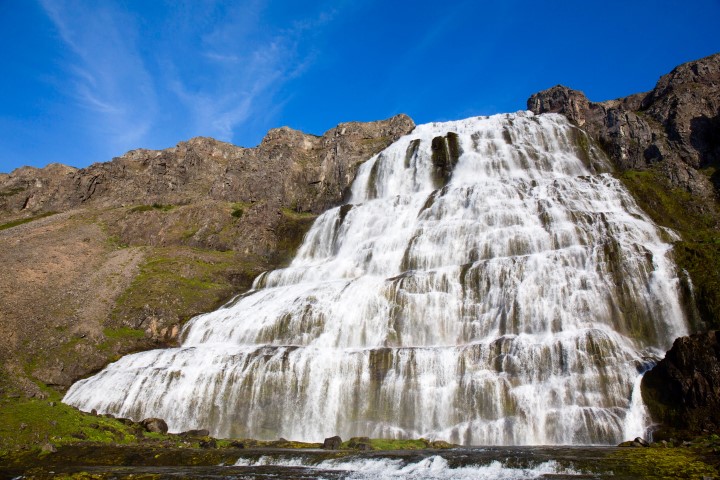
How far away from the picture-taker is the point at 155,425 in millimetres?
26781

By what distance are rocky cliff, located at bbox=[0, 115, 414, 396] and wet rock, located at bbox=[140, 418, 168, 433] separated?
794cm

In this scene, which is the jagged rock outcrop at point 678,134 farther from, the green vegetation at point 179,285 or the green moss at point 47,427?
the green moss at point 47,427

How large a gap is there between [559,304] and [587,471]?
53.8 ft

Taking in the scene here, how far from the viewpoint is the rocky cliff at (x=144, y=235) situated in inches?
1549

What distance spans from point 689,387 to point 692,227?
23.3 m

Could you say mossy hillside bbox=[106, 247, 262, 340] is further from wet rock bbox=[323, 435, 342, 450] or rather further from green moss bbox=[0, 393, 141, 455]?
wet rock bbox=[323, 435, 342, 450]

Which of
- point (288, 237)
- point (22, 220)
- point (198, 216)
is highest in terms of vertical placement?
point (22, 220)

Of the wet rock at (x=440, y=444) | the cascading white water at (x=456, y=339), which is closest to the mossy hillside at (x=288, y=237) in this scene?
the cascading white water at (x=456, y=339)

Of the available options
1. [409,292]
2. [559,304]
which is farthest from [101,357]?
[559,304]

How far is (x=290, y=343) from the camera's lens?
34.2m

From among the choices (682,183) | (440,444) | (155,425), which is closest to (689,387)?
(440,444)

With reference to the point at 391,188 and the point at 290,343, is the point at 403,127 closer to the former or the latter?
the point at 391,188

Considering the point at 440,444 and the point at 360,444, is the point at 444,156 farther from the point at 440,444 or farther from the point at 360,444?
the point at 360,444

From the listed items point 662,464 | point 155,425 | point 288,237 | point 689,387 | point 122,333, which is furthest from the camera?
point 288,237
